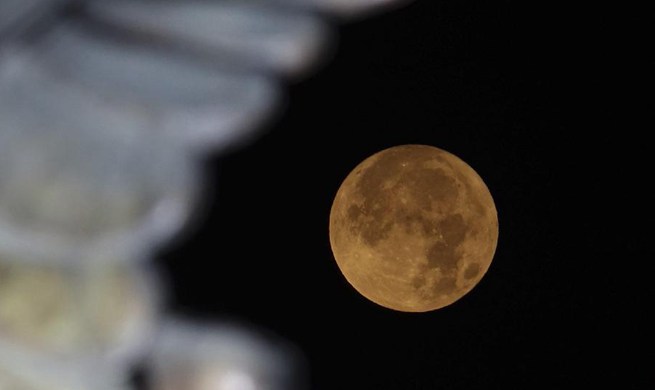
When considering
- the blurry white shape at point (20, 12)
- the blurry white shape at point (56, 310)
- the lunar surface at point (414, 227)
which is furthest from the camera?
the lunar surface at point (414, 227)

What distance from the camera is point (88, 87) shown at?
4.27ft

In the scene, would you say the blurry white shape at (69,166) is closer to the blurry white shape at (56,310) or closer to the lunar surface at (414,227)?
the blurry white shape at (56,310)

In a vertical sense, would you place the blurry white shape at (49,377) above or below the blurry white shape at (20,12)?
below

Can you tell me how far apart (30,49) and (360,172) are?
33.3 inches

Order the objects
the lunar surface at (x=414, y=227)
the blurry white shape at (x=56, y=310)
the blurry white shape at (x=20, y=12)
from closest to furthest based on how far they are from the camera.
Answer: the blurry white shape at (x=20, y=12)
the blurry white shape at (x=56, y=310)
the lunar surface at (x=414, y=227)

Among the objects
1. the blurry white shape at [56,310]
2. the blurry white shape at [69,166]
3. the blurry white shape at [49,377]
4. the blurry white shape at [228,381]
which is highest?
the blurry white shape at [69,166]

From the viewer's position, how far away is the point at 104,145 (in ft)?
4.39

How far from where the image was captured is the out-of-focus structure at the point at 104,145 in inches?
51.2

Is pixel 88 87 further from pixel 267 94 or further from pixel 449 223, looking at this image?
pixel 449 223

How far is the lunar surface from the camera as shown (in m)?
1.88

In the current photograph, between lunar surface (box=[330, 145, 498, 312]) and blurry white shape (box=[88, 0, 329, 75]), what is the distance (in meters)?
0.62

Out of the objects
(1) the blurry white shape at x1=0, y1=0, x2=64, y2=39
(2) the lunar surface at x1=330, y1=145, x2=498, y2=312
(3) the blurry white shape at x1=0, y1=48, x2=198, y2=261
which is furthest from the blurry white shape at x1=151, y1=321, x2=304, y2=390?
(1) the blurry white shape at x1=0, y1=0, x2=64, y2=39

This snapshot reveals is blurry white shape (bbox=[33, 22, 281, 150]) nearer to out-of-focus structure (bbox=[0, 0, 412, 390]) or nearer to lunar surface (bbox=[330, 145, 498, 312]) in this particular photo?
out-of-focus structure (bbox=[0, 0, 412, 390])

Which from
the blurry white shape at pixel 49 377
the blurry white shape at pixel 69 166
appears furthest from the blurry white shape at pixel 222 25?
the blurry white shape at pixel 49 377
